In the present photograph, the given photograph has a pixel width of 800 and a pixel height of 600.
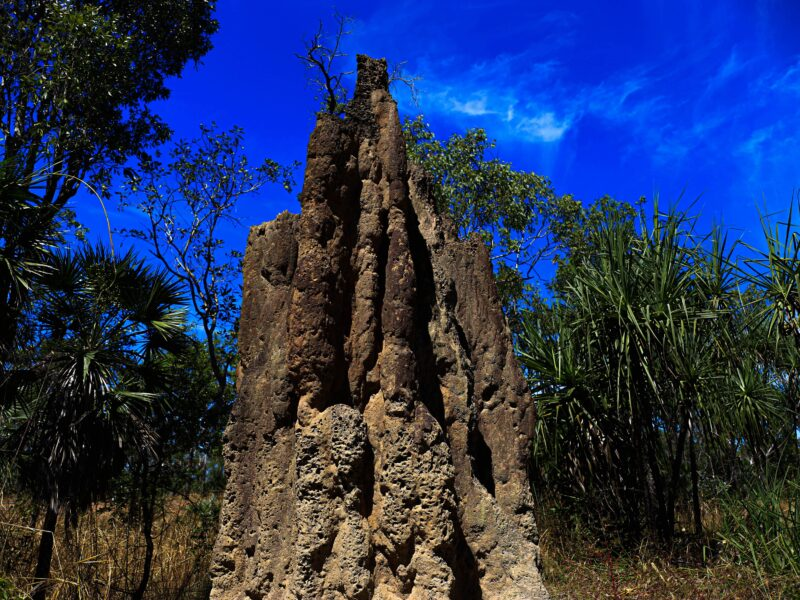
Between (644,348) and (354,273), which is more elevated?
(644,348)

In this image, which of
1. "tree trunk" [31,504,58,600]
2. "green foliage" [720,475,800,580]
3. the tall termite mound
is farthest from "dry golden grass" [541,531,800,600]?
"tree trunk" [31,504,58,600]

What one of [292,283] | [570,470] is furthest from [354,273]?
[570,470]

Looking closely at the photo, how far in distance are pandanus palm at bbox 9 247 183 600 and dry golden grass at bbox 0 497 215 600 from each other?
404 mm

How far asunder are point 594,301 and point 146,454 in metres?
5.85

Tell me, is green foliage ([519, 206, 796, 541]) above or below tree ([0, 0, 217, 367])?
below

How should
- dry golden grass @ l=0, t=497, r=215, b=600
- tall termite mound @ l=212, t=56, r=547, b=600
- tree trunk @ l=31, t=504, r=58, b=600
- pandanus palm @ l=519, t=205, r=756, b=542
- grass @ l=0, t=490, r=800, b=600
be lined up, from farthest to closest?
pandanus palm @ l=519, t=205, r=756, b=542
grass @ l=0, t=490, r=800, b=600
dry golden grass @ l=0, t=497, r=215, b=600
tree trunk @ l=31, t=504, r=58, b=600
tall termite mound @ l=212, t=56, r=547, b=600

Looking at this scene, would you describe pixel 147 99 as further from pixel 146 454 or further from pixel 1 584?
pixel 1 584

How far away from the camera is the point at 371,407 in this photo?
13.3 feet

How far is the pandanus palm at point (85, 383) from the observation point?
279 inches

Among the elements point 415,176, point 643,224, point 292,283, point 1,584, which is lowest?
point 1,584

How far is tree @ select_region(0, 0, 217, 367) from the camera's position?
1070 centimetres

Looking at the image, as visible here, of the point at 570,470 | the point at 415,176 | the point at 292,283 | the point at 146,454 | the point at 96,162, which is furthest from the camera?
the point at 96,162

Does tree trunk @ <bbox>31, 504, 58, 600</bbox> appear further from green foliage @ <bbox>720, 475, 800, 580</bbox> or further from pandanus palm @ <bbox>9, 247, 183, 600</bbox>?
green foliage @ <bbox>720, 475, 800, 580</bbox>

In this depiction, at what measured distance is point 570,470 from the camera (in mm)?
10391
